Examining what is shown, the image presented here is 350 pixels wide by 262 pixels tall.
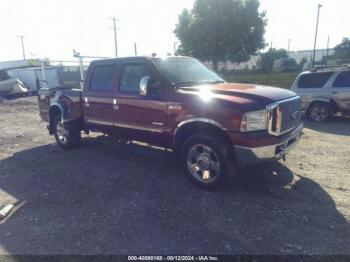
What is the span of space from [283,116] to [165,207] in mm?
2101

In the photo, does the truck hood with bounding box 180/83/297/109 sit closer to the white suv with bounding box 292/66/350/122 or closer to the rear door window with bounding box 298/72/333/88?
the white suv with bounding box 292/66/350/122

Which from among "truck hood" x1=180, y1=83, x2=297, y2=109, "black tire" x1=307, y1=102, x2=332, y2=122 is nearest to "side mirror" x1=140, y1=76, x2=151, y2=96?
"truck hood" x1=180, y1=83, x2=297, y2=109

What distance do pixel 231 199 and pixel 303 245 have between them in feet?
3.99

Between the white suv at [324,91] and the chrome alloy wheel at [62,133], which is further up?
the white suv at [324,91]

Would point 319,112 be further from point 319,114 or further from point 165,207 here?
point 165,207

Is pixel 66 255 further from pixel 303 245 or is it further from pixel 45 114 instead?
pixel 45 114

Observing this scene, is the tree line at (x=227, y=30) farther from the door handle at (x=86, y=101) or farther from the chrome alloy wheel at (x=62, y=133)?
the door handle at (x=86, y=101)

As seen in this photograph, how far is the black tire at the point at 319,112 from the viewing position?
30.6ft

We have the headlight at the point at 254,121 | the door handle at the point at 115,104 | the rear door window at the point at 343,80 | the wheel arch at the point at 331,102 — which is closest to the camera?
the headlight at the point at 254,121

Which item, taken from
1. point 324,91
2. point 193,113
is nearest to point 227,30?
point 324,91

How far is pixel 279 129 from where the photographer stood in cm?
410

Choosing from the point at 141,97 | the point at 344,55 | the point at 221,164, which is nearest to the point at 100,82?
the point at 141,97

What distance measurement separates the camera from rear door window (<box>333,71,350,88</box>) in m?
8.94

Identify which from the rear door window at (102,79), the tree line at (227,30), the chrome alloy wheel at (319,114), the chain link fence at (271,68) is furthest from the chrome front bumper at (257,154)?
the tree line at (227,30)
